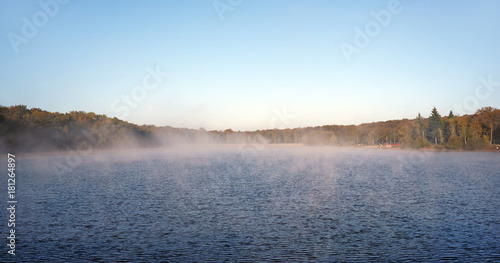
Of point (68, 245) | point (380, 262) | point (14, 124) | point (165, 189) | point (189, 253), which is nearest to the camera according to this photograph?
point (380, 262)

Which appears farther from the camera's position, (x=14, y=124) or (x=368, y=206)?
(x=14, y=124)

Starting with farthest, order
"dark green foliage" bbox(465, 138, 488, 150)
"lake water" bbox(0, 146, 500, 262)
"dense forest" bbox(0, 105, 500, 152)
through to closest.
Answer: "dark green foliage" bbox(465, 138, 488, 150) < "dense forest" bbox(0, 105, 500, 152) < "lake water" bbox(0, 146, 500, 262)

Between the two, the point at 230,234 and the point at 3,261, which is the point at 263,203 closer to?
the point at 230,234

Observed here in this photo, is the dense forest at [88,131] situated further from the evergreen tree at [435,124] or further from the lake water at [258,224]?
the lake water at [258,224]

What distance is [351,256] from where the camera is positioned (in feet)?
64.0

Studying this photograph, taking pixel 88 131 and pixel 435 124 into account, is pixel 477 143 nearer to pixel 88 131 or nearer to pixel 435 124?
pixel 435 124

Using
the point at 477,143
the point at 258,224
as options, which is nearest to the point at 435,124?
the point at 477,143

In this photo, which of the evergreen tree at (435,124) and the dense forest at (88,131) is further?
the evergreen tree at (435,124)

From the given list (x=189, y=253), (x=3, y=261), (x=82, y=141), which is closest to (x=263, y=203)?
(x=189, y=253)

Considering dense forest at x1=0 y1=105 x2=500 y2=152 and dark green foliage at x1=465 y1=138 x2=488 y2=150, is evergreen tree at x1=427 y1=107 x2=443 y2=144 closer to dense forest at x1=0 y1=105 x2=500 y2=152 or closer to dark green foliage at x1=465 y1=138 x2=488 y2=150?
dense forest at x1=0 y1=105 x2=500 y2=152

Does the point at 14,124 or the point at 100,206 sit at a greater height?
the point at 14,124

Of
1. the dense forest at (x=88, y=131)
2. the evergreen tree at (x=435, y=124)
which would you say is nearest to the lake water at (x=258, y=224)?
the dense forest at (x=88, y=131)

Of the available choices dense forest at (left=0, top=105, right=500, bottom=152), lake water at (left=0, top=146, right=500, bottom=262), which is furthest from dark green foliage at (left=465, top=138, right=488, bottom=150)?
lake water at (left=0, top=146, right=500, bottom=262)

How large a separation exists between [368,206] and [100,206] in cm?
2697
